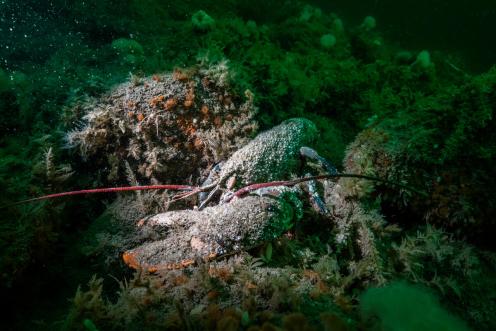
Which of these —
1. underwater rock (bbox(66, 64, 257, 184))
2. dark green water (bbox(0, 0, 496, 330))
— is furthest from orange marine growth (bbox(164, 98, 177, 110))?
dark green water (bbox(0, 0, 496, 330))

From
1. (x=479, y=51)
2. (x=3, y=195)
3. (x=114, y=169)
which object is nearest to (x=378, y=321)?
(x=114, y=169)

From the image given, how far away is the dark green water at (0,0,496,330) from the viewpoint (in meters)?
2.22

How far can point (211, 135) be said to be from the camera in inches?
157

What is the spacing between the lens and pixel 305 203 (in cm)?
346

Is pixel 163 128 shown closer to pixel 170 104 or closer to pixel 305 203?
pixel 170 104

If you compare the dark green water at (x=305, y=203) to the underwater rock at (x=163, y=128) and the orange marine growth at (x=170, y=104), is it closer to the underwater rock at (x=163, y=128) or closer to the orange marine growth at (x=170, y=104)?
the underwater rock at (x=163, y=128)

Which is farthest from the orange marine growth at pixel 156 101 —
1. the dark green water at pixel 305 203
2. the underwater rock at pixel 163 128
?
the dark green water at pixel 305 203

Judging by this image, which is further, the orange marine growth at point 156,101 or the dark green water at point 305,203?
the orange marine growth at point 156,101

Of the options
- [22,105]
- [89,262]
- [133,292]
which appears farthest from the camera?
[22,105]

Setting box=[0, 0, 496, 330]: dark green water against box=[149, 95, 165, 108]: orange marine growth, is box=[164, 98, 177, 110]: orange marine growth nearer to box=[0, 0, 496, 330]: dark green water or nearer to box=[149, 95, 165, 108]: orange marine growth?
box=[149, 95, 165, 108]: orange marine growth

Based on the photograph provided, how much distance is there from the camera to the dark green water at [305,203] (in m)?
2.22

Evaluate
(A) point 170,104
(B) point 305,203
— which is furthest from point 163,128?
(B) point 305,203

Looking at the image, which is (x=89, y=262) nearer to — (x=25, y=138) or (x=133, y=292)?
(x=133, y=292)

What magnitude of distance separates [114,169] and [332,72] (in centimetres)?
447
